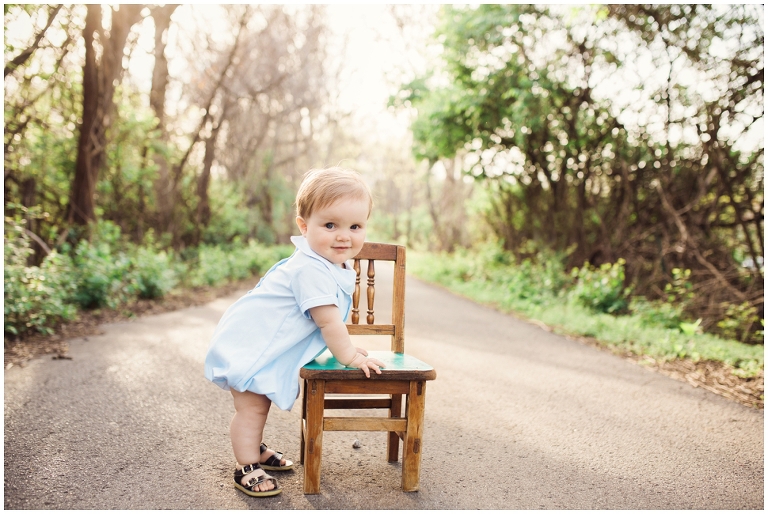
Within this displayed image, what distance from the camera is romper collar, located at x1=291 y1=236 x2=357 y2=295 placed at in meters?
2.67

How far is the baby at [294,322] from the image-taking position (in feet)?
8.55

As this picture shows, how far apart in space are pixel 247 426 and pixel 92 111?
28.5 ft

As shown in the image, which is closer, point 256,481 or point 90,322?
point 256,481

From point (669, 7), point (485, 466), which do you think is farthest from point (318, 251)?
point (669, 7)

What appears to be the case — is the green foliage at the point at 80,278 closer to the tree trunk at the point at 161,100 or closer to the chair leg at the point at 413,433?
the tree trunk at the point at 161,100

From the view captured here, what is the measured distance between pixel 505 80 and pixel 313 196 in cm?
911

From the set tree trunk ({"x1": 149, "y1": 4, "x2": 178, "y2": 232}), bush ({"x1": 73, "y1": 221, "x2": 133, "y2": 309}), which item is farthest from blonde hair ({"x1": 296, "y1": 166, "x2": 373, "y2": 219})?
tree trunk ({"x1": 149, "y1": 4, "x2": 178, "y2": 232})

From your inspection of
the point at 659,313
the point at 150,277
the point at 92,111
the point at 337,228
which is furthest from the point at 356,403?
the point at 92,111

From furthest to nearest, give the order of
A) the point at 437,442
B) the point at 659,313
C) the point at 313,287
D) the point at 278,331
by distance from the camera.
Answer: the point at 659,313 → the point at 437,442 → the point at 278,331 → the point at 313,287

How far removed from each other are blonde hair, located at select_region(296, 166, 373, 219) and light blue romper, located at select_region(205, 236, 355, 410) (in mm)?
201

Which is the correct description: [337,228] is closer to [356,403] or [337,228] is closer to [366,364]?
[366,364]

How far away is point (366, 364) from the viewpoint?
2.59m

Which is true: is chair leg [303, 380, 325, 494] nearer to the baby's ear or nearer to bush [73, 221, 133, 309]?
the baby's ear

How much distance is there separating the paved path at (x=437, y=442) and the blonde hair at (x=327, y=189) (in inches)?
53.7
